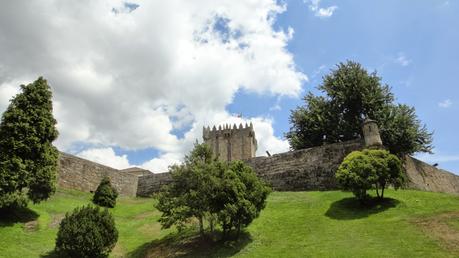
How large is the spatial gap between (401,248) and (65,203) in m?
18.6

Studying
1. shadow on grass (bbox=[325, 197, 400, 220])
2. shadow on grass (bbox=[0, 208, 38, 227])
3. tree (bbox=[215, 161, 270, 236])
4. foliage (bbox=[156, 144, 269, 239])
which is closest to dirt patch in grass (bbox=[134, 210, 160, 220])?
shadow on grass (bbox=[0, 208, 38, 227])

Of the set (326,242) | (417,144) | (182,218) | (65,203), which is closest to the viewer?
(326,242)

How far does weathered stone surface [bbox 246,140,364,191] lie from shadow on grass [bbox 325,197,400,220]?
502 centimetres

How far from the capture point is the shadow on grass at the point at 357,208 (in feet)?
59.9

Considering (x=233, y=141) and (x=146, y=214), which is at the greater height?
(x=233, y=141)

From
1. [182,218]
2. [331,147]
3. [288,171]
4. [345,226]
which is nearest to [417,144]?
[331,147]

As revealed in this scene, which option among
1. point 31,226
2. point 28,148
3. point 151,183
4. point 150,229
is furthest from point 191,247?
point 151,183

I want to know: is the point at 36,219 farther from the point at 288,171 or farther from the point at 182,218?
the point at 288,171

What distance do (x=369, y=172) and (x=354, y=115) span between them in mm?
16752

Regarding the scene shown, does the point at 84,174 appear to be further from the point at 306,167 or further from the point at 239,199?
the point at 239,199

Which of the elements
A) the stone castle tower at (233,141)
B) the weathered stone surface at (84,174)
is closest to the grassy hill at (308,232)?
Answer: the weathered stone surface at (84,174)

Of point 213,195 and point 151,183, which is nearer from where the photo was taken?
point 213,195

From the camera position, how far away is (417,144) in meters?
33.1

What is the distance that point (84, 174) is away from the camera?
2872 cm
